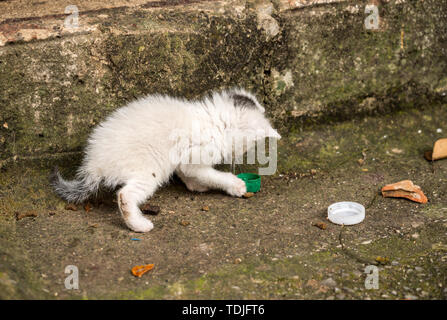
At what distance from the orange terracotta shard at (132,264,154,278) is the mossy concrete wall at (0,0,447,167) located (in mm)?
1152

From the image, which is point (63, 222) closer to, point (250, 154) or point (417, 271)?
point (250, 154)

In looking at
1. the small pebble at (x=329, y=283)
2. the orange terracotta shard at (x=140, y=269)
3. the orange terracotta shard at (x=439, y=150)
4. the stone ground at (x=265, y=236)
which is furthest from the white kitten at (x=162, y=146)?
the orange terracotta shard at (x=439, y=150)

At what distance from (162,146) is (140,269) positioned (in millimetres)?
890

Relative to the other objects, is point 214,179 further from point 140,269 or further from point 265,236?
point 140,269

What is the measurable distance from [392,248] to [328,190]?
78cm

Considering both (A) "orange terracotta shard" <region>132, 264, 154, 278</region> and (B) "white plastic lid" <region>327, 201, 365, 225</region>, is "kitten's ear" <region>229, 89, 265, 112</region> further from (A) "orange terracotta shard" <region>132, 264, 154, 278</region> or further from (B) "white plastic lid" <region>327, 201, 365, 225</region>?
(A) "orange terracotta shard" <region>132, 264, 154, 278</region>

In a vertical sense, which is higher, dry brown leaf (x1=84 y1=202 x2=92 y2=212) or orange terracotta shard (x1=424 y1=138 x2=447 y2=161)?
orange terracotta shard (x1=424 y1=138 x2=447 y2=161)

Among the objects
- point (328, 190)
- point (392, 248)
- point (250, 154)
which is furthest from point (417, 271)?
point (250, 154)

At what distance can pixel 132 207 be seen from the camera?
2994 mm

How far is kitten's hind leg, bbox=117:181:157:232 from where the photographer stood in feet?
9.75

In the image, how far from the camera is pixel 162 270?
8.60ft

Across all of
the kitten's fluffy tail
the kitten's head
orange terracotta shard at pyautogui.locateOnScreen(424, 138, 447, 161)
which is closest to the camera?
the kitten's fluffy tail

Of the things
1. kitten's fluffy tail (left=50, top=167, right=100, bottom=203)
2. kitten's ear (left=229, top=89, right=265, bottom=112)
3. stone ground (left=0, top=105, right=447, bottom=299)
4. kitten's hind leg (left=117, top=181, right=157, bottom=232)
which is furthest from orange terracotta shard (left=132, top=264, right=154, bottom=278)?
kitten's ear (left=229, top=89, right=265, bottom=112)

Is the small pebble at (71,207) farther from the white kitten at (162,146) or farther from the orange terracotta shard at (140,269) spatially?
the orange terracotta shard at (140,269)
